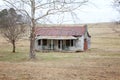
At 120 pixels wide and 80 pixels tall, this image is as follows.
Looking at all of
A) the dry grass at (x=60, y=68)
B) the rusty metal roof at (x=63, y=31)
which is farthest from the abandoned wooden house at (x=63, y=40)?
the dry grass at (x=60, y=68)

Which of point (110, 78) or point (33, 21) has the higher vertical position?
point (33, 21)

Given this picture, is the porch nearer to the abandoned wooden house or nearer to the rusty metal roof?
the abandoned wooden house

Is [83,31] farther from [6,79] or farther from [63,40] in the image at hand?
[6,79]

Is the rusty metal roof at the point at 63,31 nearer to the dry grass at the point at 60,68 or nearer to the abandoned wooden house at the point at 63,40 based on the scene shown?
the abandoned wooden house at the point at 63,40

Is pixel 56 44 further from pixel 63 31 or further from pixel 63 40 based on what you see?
pixel 63 31

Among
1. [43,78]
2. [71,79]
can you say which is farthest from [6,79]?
[71,79]

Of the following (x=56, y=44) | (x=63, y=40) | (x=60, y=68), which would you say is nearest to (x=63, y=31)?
(x=63, y=40)

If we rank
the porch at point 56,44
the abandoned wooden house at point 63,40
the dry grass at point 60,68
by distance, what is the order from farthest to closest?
1. the porch at point 56,44
2. the abandoned wooden house at point 63,40
3. the dry grass at point 60,68

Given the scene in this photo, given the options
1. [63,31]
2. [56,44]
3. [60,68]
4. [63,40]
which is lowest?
[56,44]

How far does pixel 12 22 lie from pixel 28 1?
14462 mm

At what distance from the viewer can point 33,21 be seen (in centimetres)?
2689

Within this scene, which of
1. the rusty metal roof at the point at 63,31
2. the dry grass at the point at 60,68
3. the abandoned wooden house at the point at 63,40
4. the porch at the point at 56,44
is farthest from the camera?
the rusty metal roof at the point at 63,31

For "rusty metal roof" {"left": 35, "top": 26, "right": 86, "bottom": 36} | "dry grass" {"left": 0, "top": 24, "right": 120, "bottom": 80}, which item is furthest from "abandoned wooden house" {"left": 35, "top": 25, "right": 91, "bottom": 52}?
"dry grass" {"left": 0, "top": 24, "right": 120, "bottom": 80}

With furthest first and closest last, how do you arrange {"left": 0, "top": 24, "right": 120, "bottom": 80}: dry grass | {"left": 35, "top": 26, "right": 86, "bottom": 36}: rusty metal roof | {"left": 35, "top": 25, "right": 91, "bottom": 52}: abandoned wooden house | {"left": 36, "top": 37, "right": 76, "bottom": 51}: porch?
{"left": 35, "top": 26, "right": 86, "bottom": 36}: rusty metal roof → {"left": 36, "top": 37, "right": 76, "bottom": 51}: porch → {"left": 35, "top": 25, "right": 91, "bottom": 52}: abandoned wooden house → {"left": 0, "top": 24, "right": 120, "bottom": 80}: dry grass
